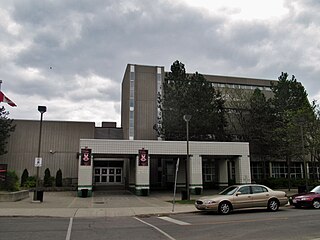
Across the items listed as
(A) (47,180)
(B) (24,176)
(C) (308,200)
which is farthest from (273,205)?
(B) (24,176)

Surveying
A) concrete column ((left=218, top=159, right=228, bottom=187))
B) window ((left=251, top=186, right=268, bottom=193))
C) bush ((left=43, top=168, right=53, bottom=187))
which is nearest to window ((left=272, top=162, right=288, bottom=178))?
concrete column ((left=218, top=159, right=228, bottom=187))

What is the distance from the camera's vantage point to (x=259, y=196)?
1606 cm

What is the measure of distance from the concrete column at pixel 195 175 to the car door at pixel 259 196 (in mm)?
14841

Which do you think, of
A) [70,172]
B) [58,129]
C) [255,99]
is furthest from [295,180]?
[58,129]

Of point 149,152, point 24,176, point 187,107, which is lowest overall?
point 24,176

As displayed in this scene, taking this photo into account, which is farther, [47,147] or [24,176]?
[47,147]

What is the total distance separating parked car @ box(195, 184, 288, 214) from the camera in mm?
15383

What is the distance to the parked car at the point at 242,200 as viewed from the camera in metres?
15.4

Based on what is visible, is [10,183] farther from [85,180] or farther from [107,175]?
[107,175]

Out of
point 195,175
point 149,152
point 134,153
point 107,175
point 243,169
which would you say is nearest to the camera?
point 134,153

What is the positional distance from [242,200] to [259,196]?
1.01 metres

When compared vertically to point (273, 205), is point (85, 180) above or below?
above

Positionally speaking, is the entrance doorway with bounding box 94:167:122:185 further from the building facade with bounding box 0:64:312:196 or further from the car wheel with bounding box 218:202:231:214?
the car wheel with bounding box 218:202:231:214

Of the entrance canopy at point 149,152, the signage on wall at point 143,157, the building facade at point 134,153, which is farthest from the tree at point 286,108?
the signage on wall at point 143,157
